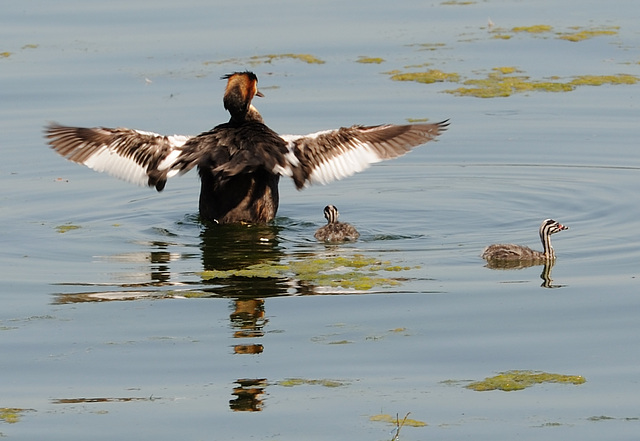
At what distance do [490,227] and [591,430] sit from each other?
584 cm

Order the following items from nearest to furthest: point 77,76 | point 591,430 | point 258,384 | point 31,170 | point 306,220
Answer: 1. point 591,430
2. point 258,384
3. point 306,220
4. point 31,170
5. point 77,76

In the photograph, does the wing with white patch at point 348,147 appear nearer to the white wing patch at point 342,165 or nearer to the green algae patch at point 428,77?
the white wing patch at point 342,165

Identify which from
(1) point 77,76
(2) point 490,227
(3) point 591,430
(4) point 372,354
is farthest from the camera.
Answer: (1) point 77,76

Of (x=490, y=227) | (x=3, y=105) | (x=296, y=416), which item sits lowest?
(x=296, y=416)

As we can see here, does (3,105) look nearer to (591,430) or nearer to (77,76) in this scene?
(77,76)

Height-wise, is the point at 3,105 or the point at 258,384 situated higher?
the point at 3,105

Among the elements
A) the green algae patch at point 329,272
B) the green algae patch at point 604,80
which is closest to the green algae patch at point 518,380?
the green algae patch at point 329,272

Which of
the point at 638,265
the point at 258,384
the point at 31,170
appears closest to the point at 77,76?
the point at 31,170

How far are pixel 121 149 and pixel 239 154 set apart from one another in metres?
1.39

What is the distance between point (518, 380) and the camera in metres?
8.39

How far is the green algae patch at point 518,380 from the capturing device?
27.2 feet

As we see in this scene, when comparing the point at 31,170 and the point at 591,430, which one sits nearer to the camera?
the point at 591,430

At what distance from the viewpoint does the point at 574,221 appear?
43.9 ft

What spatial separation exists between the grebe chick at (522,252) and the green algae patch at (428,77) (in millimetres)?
7583
